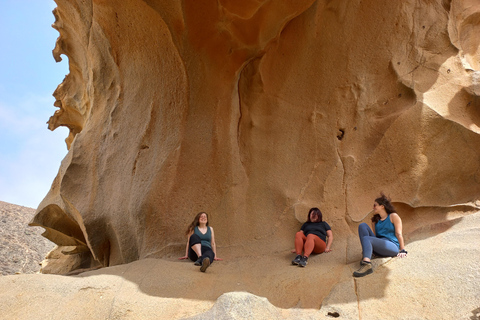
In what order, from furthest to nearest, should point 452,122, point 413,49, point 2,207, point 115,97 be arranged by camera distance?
point 2,207 < point 115,97 < point 413,49 < point 452,122

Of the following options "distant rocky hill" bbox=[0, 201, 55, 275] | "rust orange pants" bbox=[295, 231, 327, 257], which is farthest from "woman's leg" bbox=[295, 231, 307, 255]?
"distant rocky hill" bbox=[0, 201, 55, 275]

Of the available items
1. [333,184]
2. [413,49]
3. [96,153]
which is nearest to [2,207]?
[96,153]

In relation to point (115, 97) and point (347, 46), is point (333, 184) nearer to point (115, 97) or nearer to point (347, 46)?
point (347, 46)

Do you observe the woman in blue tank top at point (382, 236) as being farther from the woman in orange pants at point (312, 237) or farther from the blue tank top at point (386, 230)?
the woman in orange pants at point (312, 237)

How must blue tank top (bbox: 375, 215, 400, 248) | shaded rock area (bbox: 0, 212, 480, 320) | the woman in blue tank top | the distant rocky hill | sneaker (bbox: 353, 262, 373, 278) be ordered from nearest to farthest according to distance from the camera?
shaded rock area (bbox: 0, 212, 480, 320), sneaker (bbox: 353, 262, 373, 278), the woman in blue tank top, blue tank top (bbox: 375, 215, 400, 248), the distant rocky hill

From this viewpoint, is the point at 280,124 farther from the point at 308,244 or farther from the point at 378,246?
the point at 378,246

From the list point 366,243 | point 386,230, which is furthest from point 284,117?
point 366,243

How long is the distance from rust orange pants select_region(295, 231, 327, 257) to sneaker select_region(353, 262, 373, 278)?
2.10 ft

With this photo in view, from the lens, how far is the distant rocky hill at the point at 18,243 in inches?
392

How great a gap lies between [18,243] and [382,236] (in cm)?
994

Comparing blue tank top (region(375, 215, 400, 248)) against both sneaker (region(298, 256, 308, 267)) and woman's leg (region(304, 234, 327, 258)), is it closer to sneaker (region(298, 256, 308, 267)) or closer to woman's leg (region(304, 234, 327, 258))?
woman's leg (region(304, 234, 327, 258))

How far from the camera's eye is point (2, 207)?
12.3m

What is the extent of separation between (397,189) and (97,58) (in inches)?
166

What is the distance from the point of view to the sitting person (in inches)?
167
